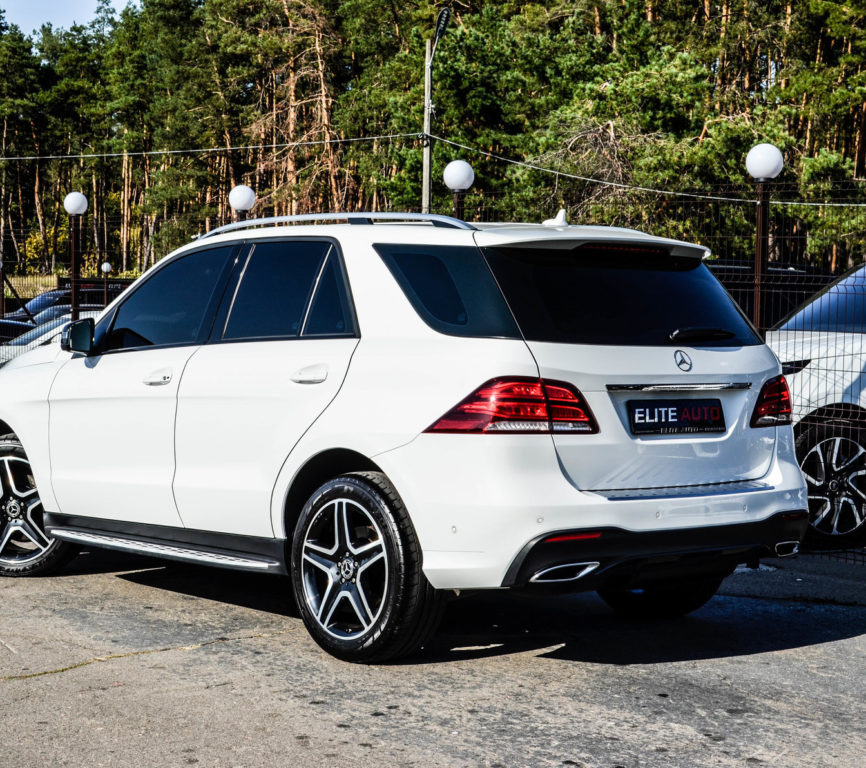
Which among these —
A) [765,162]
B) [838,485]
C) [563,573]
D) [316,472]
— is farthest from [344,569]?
[765,162]

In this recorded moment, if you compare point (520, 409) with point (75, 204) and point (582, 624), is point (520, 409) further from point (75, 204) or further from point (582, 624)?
point (75, 204)

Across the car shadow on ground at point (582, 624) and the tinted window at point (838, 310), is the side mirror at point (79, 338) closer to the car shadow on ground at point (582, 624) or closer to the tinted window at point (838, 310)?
the car shadow on ground at point (582, 624)

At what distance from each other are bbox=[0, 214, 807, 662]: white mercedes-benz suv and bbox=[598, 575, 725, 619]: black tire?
3 cm

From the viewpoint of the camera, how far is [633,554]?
4695 millimetres

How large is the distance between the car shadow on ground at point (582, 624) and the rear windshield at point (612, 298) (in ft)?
3.57

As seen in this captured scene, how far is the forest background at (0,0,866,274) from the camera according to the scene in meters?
34.1

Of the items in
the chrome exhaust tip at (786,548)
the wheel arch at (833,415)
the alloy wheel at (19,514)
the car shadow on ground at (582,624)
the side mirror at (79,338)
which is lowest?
the car shadow on ground at (582,624)

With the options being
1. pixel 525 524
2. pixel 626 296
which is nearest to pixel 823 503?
pixel 626 296

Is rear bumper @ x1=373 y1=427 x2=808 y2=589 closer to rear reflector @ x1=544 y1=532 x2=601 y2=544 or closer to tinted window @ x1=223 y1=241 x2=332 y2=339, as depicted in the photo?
rear reflector @ x1=544 y1=532 x2=601 y2=544

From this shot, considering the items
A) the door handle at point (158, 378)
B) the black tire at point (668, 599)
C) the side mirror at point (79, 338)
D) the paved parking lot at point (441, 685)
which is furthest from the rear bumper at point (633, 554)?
the side mirror at point (79, 338)

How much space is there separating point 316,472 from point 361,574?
1.64ft

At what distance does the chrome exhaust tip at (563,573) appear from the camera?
4605 mm

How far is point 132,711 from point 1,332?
1724 centimetres

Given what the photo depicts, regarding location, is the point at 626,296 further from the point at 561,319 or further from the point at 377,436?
the point at 377,436
